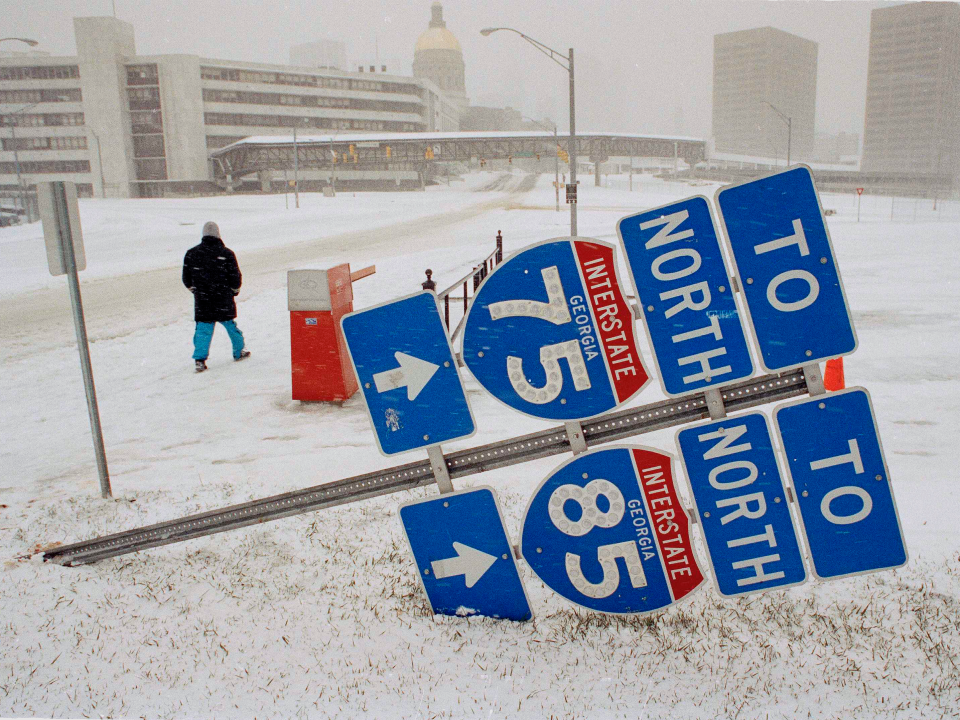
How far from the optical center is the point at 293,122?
75.8 metres

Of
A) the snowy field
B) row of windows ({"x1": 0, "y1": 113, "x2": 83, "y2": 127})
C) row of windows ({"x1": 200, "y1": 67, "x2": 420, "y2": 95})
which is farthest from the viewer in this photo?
row of windows ({"x1": 200, "y1": 67, "x2": 420, "y2": 95})

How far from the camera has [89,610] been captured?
11.1ft

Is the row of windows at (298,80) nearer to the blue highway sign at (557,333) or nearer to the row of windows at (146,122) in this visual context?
the row of windows at (146,122)

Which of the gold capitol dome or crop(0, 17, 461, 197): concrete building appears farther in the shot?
crop(0, 17, 461, 197): concrete building

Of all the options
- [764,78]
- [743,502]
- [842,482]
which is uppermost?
[764,78]

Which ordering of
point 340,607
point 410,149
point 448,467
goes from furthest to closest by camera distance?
point 410,149 → point 340,607 → point 448,467

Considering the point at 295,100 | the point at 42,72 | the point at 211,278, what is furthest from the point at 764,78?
the point at 42,72

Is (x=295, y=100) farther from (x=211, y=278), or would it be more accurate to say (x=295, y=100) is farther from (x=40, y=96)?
(x=211, y=278)

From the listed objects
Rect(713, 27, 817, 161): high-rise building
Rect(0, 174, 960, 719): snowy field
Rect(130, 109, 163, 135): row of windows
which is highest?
Rect(130, 109, 163, 135): row of windows

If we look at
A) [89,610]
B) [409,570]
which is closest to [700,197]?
[409,570]

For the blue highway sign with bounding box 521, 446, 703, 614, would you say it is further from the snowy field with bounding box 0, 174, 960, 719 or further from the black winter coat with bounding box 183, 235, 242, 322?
the black winter coat with bounding box 183, 235, 242, 322

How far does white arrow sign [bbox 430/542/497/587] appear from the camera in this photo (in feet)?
10.4

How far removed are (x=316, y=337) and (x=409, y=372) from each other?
166 inches

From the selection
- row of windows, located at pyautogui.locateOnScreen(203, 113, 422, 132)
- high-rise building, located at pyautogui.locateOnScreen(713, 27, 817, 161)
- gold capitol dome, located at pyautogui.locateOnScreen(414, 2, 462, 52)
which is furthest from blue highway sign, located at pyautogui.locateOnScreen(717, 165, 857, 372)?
row of windows, located at pyautogui.locateOnScreen(203, 113, 422, 132)
